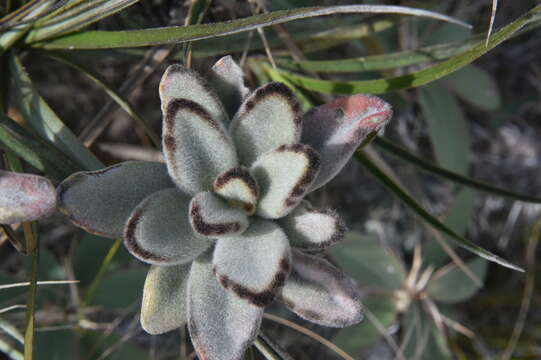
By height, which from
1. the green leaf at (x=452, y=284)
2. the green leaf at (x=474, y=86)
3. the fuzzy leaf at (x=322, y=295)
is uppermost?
the fuzzy leaf at (x=322, y=295)

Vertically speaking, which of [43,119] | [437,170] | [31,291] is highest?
[43,119]

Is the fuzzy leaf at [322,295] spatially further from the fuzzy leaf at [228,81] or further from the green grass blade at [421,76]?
the green grass blade at [421,76]

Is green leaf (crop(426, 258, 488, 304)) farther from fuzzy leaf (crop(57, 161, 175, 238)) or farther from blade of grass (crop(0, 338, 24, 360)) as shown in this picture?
blade of grass (crop(0, 338, 24, 360))

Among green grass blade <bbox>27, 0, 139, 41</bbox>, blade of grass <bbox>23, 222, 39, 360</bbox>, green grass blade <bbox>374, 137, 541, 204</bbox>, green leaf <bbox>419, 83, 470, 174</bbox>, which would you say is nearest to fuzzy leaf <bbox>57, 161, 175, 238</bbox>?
blade of grass <bbox>23, 222, 39, 360</bbox>

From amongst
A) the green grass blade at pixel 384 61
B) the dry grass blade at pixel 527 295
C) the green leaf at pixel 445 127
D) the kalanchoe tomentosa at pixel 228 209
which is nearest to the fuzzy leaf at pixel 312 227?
the kalanchoe tomentosa at pixel 228 209

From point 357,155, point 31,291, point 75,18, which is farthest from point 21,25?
point 357,155

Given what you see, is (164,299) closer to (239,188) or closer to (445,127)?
(239,188)

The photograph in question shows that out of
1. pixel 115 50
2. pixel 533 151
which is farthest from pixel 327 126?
pixel 533 151

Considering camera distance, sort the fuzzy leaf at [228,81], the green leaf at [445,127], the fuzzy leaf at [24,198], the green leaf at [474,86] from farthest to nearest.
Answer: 1. the green leaf at [474,86]
2. the green leaf at [445,127]
3. the fuzzy leaf at [228,81]
4. the fuzzy leaf at [24,198]
